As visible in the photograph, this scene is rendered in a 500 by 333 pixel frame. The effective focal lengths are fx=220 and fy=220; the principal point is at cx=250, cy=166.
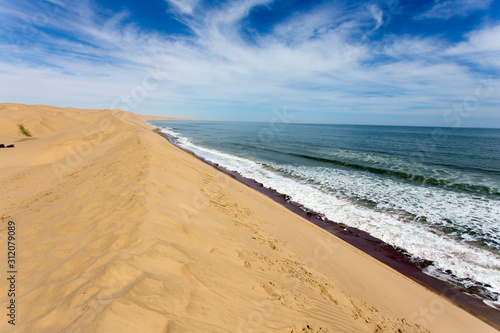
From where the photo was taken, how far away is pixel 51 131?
33.1 m

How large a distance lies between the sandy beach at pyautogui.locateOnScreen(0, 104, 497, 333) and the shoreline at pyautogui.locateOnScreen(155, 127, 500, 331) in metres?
0.45

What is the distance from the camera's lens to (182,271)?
3471 millimetres

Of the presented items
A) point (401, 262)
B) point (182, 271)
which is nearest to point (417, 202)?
point (401, 262)

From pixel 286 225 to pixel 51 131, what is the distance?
4058cm

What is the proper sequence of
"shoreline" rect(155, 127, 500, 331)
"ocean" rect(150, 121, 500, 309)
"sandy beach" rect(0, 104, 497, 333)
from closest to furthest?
"sandy beach" rect(0, 104, 497, 333), "shoreline" rect(155, 127, 500, 331), "ocean" rect(150, 121, 500, 309)

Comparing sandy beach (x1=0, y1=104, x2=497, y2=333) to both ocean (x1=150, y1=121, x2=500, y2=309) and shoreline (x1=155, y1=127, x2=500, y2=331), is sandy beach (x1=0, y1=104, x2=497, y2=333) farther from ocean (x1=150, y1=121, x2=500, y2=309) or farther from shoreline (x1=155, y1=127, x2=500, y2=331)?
ocean (x1=150, y1=121, x2=500, y2=309)

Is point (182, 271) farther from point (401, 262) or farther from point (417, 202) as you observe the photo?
point (417, 202)

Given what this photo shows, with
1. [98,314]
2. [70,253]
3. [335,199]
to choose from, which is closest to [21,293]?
[70,253]

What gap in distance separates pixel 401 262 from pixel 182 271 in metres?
7.60

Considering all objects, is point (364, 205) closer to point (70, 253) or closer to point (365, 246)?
point (365, 246)

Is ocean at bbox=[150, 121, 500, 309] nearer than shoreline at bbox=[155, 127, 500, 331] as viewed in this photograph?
No

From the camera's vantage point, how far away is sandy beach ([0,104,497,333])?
8.91ft

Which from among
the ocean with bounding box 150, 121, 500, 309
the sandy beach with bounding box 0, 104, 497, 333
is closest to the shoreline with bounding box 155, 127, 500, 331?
the ocean with bounding box 150, 121, 500, 309

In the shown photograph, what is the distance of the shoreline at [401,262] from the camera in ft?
18.5
